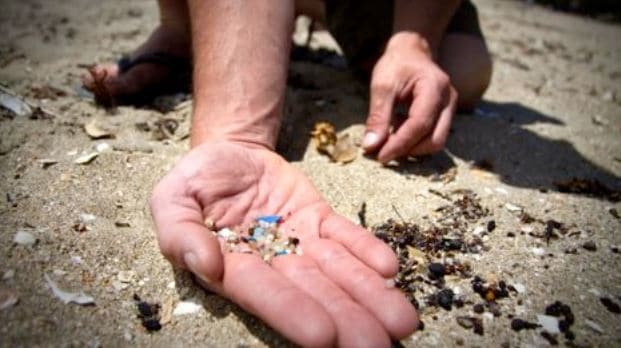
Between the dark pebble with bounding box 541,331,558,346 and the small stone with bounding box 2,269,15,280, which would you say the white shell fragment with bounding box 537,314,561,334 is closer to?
the dark pebble with bounding box 541,331,558,346

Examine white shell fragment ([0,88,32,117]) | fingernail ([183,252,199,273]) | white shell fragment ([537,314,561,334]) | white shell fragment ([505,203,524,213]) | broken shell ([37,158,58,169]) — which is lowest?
white shell fragment ([537,314,561,334])

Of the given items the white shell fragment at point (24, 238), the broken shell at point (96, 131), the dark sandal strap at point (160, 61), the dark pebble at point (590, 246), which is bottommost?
the dark pebble at point (590, 246)

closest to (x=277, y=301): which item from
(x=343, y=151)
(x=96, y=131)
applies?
(x=343, y=151)

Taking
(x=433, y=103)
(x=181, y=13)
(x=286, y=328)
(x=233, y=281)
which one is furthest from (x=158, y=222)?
(x=181, y=13)

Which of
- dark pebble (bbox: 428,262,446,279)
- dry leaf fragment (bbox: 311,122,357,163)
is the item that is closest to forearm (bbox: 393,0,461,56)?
dry leaf fragment (bbox: 311,122,357,163)

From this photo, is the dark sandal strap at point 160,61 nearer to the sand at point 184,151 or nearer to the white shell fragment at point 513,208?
the sand at point 184,151

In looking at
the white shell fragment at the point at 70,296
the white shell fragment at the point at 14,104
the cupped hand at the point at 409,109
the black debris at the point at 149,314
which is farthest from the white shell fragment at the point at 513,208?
the white shell fragment at the point at 14,104
